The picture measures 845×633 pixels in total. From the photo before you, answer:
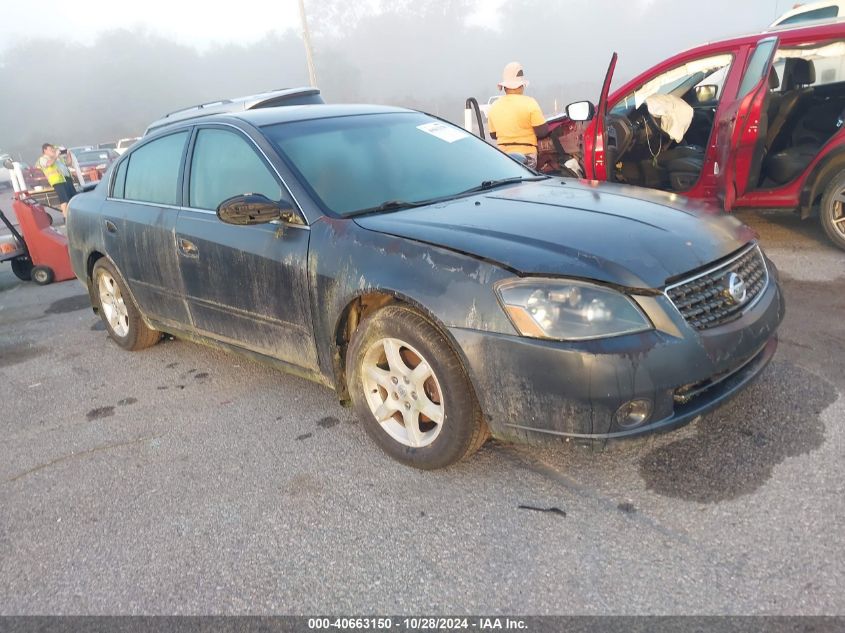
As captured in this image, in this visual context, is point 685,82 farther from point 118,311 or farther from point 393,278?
point 118,311

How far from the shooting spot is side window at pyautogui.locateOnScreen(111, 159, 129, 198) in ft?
14.9

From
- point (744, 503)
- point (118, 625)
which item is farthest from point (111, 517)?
point (744, 503)

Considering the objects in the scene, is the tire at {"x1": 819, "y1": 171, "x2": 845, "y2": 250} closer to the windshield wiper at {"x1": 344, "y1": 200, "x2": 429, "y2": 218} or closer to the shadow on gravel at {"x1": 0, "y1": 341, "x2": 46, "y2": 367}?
the windshield wiper at {"x1": 344, "y1": 200, "x2": 429, "y2": 218}

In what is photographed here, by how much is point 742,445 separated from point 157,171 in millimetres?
3655

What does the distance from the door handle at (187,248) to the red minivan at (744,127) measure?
3.31 m

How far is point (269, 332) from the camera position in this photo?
334 centimetres

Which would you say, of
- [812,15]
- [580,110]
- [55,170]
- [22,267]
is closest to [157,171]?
[580,110]

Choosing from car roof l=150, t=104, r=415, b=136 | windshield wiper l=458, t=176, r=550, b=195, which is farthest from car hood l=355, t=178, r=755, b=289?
car roof l=150, t=104, r=415, b=136

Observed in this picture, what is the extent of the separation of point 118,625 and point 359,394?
1.27 meters

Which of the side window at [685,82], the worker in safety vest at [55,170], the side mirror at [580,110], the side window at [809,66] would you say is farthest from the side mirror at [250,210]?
the worker in safety vest at [55,170]

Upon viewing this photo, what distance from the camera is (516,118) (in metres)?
6.55

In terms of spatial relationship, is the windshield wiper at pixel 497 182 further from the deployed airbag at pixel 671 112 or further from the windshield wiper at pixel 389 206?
the deployed airbag at pixel 671 112

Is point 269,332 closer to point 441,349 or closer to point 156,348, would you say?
point 441,349

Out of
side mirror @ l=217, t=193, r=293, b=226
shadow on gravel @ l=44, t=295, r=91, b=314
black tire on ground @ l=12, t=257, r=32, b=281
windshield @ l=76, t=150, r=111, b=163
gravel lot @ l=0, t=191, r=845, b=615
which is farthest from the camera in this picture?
windshield @ l=76, t=150, r=111, b=163
